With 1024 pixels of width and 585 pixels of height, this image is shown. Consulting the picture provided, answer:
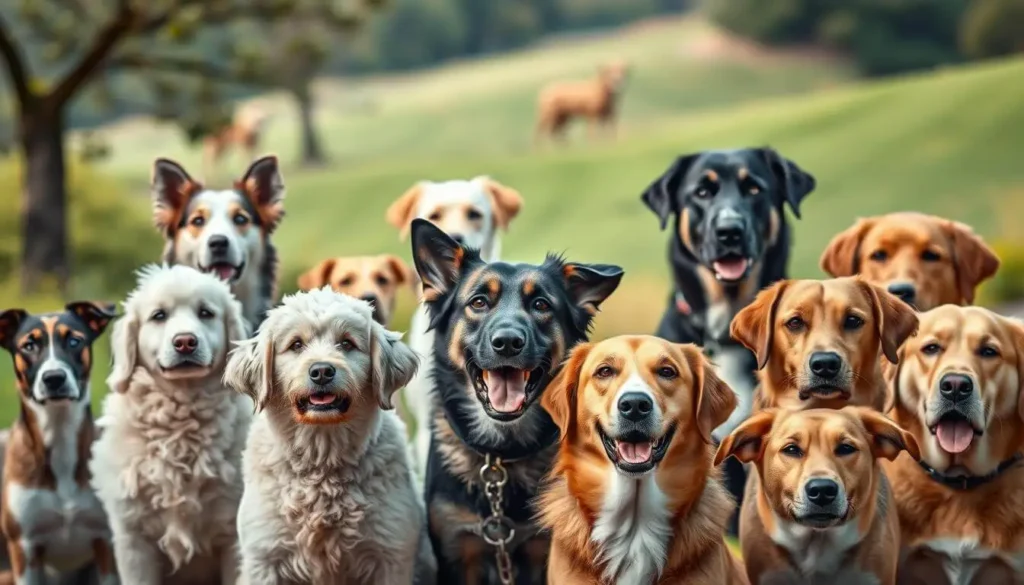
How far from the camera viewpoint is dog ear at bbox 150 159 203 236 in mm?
5762

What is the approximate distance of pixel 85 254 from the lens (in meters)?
18.3

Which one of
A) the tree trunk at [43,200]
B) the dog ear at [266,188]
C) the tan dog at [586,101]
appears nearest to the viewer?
the dog ear at [266,188]

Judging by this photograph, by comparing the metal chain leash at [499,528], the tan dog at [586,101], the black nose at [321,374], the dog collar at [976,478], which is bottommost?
the metal chain leash at [499,528]

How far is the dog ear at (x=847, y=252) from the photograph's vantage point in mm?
5375

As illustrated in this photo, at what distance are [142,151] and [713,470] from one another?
19823mm

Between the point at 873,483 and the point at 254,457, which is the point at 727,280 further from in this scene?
the point at 254,457

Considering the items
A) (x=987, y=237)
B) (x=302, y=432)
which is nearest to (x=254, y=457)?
(x=302, y=432)

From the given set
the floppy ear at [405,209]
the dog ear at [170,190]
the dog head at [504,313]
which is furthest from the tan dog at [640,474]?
the dog ear at [170,190]

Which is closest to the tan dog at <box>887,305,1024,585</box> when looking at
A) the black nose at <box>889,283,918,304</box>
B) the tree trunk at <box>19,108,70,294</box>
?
the black nose at <box>889,283,918,304</box>

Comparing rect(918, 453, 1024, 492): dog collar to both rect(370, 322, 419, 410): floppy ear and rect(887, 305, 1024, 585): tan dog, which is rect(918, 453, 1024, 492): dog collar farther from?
rect(370, 322, 419, 410): floppy ear

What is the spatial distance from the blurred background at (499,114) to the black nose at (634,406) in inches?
374

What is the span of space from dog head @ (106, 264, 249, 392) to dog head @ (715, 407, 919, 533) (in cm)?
213

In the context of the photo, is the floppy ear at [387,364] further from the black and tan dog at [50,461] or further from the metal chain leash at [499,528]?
the black and tan dog at [50,461]

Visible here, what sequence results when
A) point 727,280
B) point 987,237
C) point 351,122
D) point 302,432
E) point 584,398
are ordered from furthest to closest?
point 351,122, point 987,237, point 727,280, point 302,432, point 584,398
